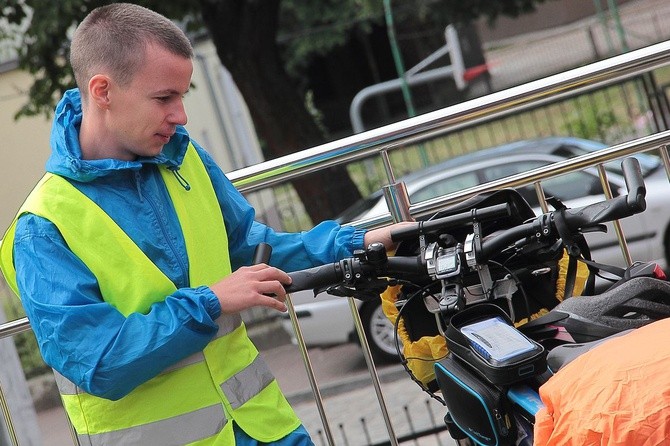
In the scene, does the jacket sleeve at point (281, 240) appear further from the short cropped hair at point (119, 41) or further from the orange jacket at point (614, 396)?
the orange jacket at point (614, 396)

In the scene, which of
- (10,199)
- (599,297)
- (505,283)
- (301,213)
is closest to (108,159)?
(505,283)

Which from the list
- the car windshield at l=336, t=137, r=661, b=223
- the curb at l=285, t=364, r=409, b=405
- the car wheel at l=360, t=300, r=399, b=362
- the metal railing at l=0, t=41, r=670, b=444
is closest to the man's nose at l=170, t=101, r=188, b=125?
the metal railing at l=0, t=41, r=670, b=444

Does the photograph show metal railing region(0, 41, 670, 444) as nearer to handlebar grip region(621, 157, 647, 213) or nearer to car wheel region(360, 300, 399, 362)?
handlebar grip region(621, 157, 647, 213)

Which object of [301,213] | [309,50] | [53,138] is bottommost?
[301,213]

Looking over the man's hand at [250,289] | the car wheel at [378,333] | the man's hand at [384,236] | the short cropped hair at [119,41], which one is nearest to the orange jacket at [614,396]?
the man's hand at [250,289]

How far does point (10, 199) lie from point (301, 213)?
7.58 metres

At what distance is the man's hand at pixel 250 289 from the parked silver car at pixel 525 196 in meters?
7.05

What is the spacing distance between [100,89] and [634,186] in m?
1.25

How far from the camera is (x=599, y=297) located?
242 centimetres

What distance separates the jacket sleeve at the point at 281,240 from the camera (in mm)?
3086

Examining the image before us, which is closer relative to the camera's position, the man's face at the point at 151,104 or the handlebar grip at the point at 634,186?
the handlebar grip at the point at 634,186

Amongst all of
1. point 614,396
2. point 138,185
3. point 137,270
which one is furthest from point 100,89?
point 614,396

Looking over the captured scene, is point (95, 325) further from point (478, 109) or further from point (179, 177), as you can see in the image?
point (478, 109)

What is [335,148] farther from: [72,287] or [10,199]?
[10,199]
